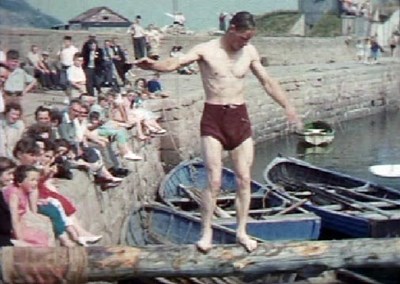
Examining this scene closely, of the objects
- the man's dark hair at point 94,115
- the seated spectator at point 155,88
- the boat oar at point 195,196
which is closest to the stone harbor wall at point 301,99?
the seated spectator at point 155,88

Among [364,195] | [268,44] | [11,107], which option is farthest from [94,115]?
[268,44]

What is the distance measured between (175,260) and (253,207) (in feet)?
22.9

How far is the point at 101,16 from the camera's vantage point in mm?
15680

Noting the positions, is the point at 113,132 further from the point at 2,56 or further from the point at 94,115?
the point at 2,56

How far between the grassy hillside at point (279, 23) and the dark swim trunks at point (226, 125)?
28333 mm

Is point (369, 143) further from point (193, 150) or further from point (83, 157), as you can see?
point (83, 157)

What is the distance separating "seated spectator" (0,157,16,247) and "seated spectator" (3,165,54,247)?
36 millimetres

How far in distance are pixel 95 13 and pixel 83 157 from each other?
620cm

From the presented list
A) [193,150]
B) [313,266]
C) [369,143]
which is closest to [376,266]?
[313,266]

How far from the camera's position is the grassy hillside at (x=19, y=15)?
31.3ft

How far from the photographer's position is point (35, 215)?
7.16 metres

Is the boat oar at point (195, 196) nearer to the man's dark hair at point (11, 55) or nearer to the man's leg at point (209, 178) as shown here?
the man's dark hair at point (11, 55)

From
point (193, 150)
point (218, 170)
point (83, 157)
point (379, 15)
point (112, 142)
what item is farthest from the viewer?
point (379, 15)

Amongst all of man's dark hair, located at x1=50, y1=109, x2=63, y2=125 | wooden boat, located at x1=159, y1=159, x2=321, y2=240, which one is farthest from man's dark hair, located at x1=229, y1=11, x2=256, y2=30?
wooden boat, located at x1=159, y1=159, x2=321, y2=240
